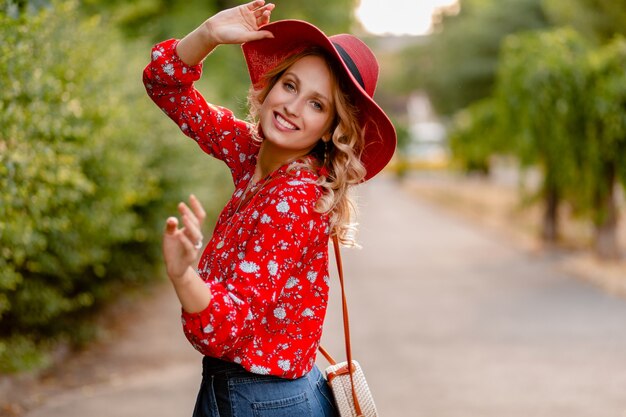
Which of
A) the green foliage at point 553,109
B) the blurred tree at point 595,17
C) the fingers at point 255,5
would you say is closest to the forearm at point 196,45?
the fingers at point 255,5

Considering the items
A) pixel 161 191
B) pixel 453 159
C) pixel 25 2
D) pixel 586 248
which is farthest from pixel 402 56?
pixel 25 2

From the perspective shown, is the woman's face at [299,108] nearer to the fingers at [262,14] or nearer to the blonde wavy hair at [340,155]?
the blonde wavy hair at [340,155]

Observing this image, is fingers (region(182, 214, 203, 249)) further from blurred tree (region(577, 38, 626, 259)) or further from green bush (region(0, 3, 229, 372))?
blurred tree (region(577, 38, 626, 259))

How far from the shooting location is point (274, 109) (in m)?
2.25

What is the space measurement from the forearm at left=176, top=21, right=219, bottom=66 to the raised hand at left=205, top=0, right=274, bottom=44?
24 mm

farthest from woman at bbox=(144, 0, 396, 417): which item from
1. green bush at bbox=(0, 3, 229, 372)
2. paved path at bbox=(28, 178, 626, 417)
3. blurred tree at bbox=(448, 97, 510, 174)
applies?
blurred tree at bbox=(448, 97, 510, 174)

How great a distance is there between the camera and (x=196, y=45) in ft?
7.54

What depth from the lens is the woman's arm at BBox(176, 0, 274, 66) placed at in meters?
2.21

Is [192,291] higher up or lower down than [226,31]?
lower down

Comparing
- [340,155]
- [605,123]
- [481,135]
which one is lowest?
[340,155]

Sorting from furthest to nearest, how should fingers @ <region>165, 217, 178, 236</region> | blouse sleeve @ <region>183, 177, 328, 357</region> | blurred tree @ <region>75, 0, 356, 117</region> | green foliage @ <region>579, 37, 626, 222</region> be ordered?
1. blurred tree @ <region>75, 0, 356, 117</region>
2. green foliage @ <region>579, 37, 626, 222</region>
3. blouse sleeve @ <region>183, 177, 328, 357</region>
4. fingers @ <region>165, 217, 178, 236</region>

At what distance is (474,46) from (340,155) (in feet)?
99.8

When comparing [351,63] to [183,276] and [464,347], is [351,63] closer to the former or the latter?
[183,276]

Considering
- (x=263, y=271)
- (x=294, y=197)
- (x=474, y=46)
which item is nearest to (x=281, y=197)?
(x=294, y=197)
